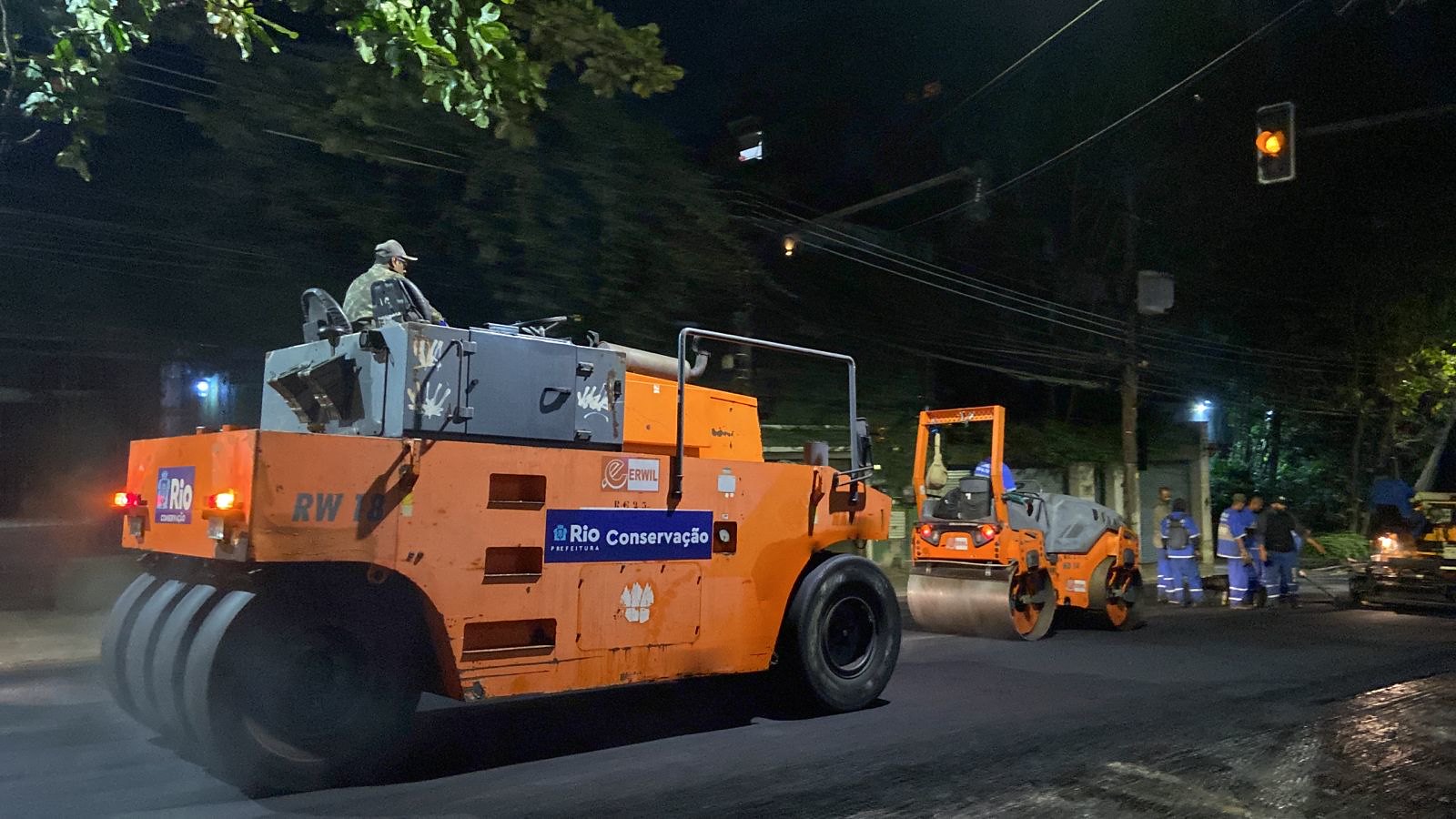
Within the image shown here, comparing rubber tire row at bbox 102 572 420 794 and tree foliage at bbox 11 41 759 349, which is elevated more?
tree foliage at bbox 11 41 759 349

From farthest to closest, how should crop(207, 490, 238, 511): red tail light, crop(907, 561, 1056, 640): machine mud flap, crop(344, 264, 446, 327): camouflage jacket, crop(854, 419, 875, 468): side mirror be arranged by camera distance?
crop(907, 561, 1056, 640): machine mud flap → crop(854, 419, 875, 468): side mirror → crop(344, 264, 446, 327): camouflage jacket → crop(207, 490, 238, 511): red tail light

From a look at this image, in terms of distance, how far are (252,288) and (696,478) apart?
8085 millimetres

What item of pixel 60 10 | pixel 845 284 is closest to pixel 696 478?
pixel 60 10

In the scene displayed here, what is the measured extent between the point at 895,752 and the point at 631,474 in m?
2.25

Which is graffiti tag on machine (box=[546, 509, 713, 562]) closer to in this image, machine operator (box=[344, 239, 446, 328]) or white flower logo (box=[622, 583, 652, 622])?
white flower logo (box=[622, 583, 652, 622])

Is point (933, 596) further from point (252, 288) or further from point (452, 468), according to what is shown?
point (252, 288)

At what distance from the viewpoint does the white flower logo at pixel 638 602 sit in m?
5.97

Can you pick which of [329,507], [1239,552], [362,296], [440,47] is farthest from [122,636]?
[1239,552]

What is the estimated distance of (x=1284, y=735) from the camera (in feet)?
21.7

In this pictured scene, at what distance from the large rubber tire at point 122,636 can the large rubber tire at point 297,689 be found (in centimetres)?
122

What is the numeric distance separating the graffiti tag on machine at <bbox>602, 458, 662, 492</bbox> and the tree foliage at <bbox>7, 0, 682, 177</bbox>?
2.21 m

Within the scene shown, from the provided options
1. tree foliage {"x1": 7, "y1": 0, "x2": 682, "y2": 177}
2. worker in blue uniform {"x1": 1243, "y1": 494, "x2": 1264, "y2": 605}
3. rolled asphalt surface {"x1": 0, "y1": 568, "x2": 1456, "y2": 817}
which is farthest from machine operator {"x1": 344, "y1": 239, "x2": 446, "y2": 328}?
worker in blue uniform {"x1": 1243, "y1": 494, "x2": 1264, "y2": 605}

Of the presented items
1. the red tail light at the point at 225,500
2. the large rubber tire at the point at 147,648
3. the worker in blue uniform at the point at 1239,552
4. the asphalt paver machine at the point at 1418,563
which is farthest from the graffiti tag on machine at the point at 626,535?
the asphalt paver machine at the point at 1418,563

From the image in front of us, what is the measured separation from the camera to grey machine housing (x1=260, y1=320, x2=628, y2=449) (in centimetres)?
543
